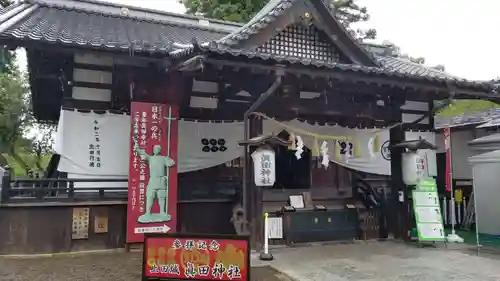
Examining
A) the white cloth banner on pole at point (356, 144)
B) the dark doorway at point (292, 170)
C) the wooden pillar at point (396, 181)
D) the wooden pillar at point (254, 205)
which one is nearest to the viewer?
the wooden pillar at point (254, 205)

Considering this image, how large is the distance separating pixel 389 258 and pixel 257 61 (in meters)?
4.81

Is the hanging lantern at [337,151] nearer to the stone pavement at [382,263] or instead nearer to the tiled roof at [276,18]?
the stone pavement at [382,263]

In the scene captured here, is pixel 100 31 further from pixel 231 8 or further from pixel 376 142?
pixel 231 8

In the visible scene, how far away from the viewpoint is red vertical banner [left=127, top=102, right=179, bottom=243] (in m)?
8.38

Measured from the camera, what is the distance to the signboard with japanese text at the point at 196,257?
4.90 m

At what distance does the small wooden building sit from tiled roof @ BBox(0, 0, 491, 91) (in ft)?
0.12

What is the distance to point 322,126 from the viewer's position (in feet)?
33.0

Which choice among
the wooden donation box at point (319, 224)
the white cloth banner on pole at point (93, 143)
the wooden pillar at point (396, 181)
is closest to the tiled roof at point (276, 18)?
the wooden pillar at point (396, 181)

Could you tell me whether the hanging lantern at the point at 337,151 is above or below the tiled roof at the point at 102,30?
below

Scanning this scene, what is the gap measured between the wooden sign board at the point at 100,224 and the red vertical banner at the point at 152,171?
1.92 feet

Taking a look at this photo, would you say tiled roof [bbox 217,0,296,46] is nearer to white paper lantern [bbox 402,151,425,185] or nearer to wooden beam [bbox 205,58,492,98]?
wooden beam [bbox 205,58,492,98]

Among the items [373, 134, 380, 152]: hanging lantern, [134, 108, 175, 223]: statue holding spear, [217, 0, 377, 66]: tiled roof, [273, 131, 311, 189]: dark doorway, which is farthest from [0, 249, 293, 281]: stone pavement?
[217, 0, 377, 66]: tiled roof

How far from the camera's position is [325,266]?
7.25 metres

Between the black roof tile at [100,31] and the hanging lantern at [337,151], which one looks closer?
the black roof tile at [100,31]
